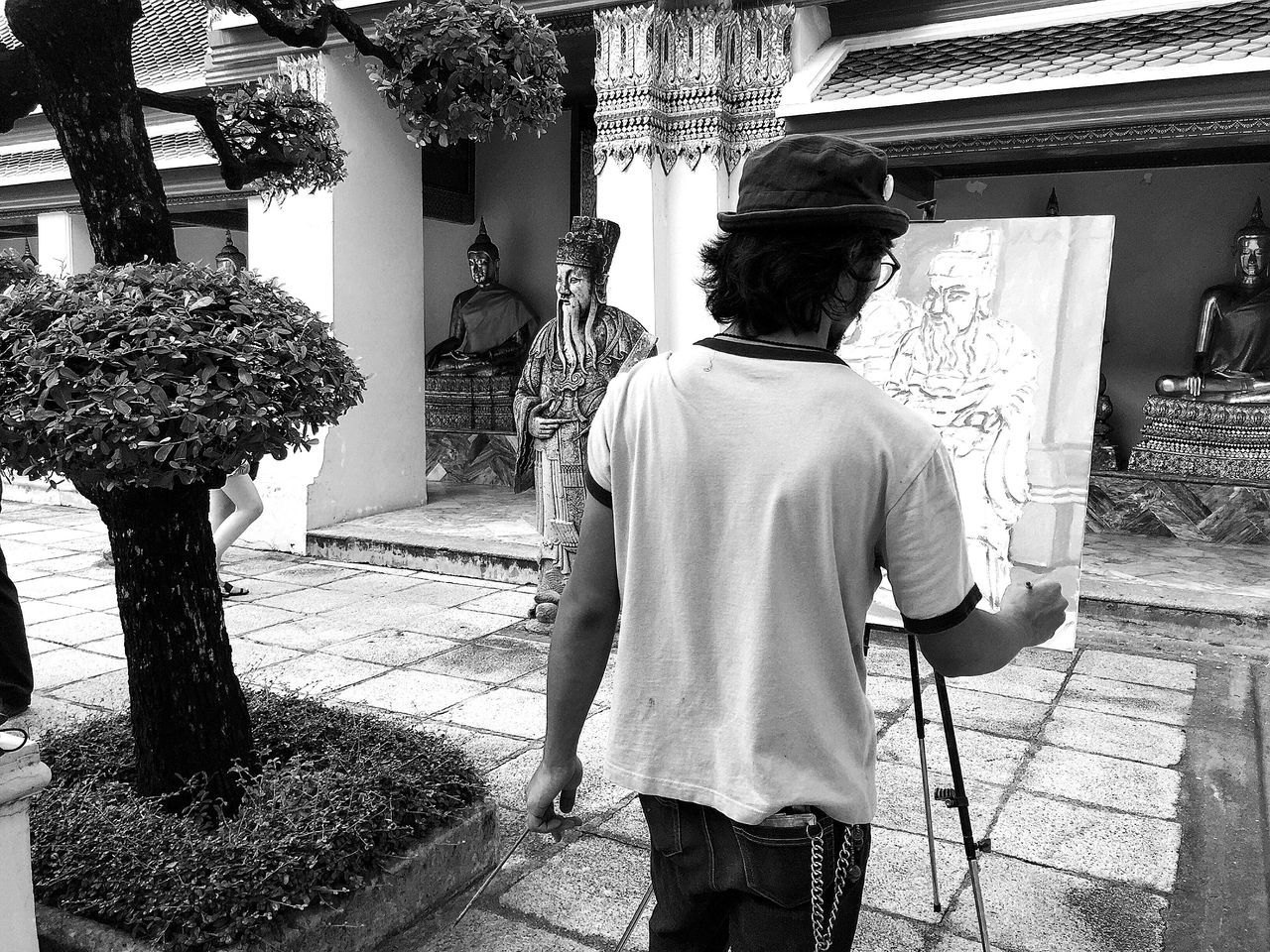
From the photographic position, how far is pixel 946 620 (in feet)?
4.67

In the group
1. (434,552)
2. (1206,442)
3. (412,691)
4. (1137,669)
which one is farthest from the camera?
(1206,442)

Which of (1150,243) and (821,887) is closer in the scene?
(821,887)

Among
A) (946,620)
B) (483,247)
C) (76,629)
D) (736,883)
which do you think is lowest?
(76,629)

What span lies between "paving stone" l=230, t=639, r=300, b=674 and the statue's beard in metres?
1.99

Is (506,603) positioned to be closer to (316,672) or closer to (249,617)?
(249,617)

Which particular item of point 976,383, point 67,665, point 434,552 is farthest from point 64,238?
point 976,383

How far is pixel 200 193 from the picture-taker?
27.3 ft

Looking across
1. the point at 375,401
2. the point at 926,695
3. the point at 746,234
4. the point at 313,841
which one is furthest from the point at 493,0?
the point at 375,401

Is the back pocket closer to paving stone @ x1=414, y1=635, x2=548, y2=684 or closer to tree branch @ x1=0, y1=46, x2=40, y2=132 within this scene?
tree branch @ x1=0, y1=46, x2=40, y2=132

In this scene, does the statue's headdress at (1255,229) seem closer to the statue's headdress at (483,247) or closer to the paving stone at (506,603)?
the paving stone at (506,603)

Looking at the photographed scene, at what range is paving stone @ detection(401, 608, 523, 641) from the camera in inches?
215

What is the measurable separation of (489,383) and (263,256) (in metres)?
2.83

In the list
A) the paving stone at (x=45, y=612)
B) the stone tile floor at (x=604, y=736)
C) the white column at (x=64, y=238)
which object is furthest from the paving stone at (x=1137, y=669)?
the white column at (x=64, y=238)

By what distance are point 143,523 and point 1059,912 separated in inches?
104
